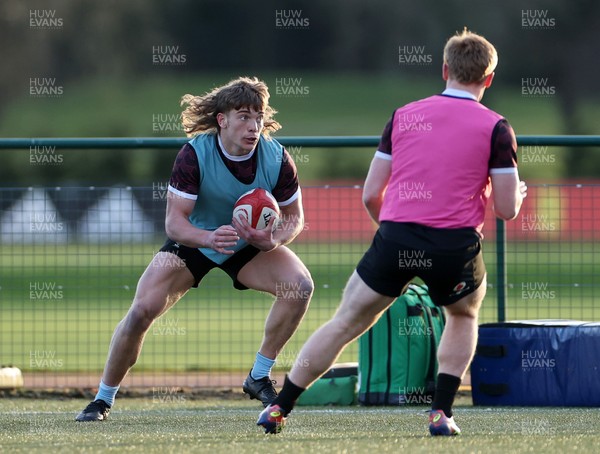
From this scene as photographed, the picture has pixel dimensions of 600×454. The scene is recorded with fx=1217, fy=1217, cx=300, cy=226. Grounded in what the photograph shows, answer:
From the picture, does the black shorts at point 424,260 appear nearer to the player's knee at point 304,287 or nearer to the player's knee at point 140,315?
the player's knee at point 304,287

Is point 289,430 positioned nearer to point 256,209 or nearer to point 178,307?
point 256,209

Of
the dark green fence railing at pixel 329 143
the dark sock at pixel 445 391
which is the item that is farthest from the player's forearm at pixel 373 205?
the dark green fence railing at pixel 329 143

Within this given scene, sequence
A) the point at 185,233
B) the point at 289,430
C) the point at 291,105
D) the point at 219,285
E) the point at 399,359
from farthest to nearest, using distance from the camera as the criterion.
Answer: the point at 291,105
the point at 219,285
the point at 399,359
the point at 185,233
the point at 289,430

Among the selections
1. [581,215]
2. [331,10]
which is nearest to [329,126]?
[331,10]

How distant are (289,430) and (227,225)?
1.11 metres

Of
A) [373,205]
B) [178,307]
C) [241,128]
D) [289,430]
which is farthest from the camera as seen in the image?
[178,307]

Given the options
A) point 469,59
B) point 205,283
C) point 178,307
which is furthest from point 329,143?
point 178,307

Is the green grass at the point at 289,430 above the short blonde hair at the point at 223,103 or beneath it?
beneath

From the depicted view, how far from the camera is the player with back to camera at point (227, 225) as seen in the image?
6383mm

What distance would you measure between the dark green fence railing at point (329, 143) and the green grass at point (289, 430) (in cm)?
100

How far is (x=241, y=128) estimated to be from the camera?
6.41 metres

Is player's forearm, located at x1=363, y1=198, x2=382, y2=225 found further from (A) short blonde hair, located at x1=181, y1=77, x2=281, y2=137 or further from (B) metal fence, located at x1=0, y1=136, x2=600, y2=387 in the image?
(B) metal fence, located at x1=0, y1=136, x2=600, y2=387

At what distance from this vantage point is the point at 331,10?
238 ft

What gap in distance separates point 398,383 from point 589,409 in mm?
1194
